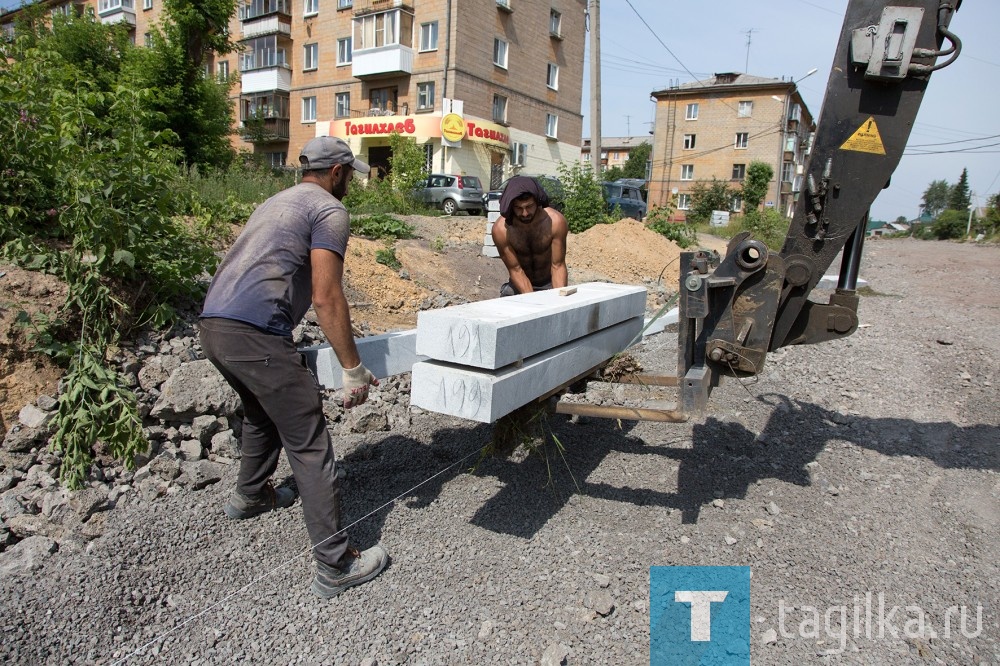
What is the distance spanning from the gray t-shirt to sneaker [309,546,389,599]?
41.9 inches

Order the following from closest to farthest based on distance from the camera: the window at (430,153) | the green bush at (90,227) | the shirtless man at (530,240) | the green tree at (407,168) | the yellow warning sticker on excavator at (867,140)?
the yellow warning sticker on excavator at (867,140)
the green bush at (90,227)
the shirtless man at (530,240)
the green tree at (407,168)
the window at (430,153)

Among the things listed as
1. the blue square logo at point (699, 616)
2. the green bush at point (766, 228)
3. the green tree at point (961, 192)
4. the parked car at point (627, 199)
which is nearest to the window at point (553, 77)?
the parked car at point (627, 199)

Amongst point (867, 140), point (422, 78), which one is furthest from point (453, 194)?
point (867, 140)

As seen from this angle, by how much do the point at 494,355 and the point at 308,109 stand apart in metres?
36.5

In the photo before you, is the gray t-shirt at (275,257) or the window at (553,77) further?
the window at (553,77)

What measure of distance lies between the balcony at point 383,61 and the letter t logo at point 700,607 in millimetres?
31333

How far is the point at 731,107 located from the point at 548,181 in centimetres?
3732

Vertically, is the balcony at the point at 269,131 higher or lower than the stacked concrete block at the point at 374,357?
higher

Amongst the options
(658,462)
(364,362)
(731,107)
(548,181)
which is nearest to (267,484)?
(364,362)

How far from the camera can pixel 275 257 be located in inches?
113

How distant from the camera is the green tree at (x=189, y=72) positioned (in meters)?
16.1

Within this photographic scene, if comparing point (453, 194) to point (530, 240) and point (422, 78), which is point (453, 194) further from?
point (530, 240)

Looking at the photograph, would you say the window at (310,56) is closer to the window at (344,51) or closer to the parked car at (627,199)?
the window at (344,51)

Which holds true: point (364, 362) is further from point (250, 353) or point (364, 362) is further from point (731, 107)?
point (731, 107)
